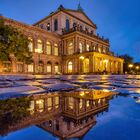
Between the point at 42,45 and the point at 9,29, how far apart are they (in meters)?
20.1

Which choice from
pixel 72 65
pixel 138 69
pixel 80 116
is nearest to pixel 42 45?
pixel 72 65

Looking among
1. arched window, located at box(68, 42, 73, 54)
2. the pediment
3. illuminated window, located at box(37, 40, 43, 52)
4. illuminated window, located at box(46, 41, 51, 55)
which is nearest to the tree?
illuminated window, located at box(37, 40, 43, 52)

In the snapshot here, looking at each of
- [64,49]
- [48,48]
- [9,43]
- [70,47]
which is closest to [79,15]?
[70,47]

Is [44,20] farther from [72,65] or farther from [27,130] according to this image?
[27,130]

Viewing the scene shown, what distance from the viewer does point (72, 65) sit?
39.0 meters

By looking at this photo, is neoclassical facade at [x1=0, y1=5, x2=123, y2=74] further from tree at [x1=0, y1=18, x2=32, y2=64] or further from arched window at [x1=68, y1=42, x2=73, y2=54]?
tree at [x1=0, y1=18, x2=32, y2=64]

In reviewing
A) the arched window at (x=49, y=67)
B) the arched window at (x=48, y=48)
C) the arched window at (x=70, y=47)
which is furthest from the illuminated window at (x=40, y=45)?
the arched window at (x=70, y=47)

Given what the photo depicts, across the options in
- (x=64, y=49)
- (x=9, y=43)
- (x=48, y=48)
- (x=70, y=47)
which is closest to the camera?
(x=9, y=43)

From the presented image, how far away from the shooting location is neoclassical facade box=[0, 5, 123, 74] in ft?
114

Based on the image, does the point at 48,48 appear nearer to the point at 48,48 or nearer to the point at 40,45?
the point at 48,48

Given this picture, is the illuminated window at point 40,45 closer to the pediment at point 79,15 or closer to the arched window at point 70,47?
the arched window at point 70,47

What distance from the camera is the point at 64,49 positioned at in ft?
134

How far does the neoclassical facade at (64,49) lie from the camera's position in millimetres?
34812

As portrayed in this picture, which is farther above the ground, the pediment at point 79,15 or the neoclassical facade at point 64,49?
the pediment at point 79,15
